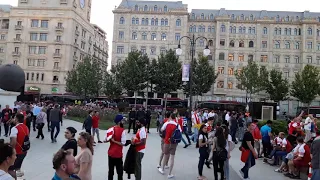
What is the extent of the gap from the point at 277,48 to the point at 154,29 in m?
26.8

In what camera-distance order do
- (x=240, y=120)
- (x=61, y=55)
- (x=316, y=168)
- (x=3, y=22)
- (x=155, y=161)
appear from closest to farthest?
(x=316, y=168) < (x=155, y=161) < (x=240, y=120) < (x=61, y=55) < (x=3, y=22)

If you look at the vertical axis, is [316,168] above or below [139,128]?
below

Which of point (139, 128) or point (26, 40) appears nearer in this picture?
point (139, 128)

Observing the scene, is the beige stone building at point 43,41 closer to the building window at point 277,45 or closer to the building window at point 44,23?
the building window at point 44,23

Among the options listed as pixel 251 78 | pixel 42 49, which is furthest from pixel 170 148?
pixel 42 49

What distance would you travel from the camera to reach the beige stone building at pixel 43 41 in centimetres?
6569

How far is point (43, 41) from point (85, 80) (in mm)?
19984

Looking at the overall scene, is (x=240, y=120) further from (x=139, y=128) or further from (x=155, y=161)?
(x=139, y=128)

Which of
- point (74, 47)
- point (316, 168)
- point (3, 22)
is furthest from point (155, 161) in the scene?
point (3, 22)

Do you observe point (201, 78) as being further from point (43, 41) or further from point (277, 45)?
point (43, 41)

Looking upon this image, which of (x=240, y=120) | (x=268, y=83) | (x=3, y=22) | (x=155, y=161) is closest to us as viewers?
(x=155, y=161)

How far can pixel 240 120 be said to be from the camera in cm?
2041

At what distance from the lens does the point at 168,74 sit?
4744cm

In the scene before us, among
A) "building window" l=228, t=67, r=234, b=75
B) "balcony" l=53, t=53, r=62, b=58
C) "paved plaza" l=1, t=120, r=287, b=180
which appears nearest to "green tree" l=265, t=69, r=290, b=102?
"building window" l=228, t=67, r=234, b=75
